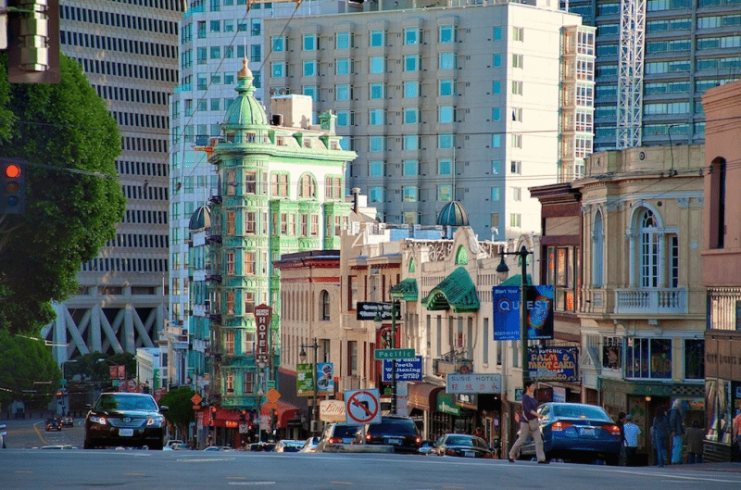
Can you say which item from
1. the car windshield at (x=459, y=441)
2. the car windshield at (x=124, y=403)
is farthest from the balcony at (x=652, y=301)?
the car windshield at (x=124, y=403)

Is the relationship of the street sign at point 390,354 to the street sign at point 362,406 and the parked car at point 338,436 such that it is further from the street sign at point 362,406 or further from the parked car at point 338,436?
the street sign at point 362,406

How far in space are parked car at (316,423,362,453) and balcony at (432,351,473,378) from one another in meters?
19.2

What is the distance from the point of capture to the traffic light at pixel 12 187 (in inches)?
943

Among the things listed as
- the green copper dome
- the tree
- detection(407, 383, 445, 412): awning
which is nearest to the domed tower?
the green copper dome

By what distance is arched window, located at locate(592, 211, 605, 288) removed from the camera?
45.3m

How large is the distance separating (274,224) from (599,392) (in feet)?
154

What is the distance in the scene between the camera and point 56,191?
42.6 metres

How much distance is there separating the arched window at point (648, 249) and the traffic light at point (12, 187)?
23.3 metres

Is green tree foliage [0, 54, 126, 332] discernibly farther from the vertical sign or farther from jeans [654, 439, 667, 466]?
the vertical sign

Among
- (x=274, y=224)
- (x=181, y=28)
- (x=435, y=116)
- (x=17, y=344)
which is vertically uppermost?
(x=181, y=28)

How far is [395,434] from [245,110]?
188 ft

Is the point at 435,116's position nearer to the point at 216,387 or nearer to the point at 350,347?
the point at 216,387

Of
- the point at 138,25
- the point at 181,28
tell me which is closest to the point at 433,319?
the point at 181,28

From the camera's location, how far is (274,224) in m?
90.4
